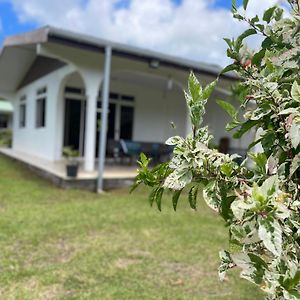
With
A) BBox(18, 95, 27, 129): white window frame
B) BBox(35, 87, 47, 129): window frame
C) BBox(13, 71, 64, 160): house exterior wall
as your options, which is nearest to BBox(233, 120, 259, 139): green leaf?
BBox(13, 71, 64, 160): house exterior wall

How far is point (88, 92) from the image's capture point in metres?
9.91

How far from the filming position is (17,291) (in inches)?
135

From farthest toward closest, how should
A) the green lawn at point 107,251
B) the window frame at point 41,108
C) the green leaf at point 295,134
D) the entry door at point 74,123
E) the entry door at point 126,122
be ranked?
1. the entry door at point 126,122
2. the window frame at point 41,108
3. the entry door at point 74,123
4. the green lawn at point 107,251
5. the green leaf at point 295,134

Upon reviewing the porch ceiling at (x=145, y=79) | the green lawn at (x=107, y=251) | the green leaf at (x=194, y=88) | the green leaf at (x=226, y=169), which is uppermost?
the porch ceiling at (x=145, y=79)

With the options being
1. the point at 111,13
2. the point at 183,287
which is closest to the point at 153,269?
the point at 183,287

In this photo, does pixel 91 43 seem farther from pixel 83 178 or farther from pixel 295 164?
pixel 295 164

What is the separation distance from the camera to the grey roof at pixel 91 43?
27.3ft

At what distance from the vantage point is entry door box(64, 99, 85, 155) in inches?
519

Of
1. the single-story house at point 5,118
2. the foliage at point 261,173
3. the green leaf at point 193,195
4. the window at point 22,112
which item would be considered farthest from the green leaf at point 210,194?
the single-story house at point 5,118

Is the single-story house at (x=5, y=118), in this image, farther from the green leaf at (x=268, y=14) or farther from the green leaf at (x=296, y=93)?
the green leaf at (x=296, y=93)

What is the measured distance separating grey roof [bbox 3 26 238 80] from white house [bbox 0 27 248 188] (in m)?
0.02

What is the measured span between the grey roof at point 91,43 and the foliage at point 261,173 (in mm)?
6674

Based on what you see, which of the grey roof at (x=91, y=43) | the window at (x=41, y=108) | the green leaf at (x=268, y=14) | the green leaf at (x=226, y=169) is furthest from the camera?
the window at (x=41, y=108)

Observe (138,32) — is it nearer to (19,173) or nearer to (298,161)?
(19,173)
